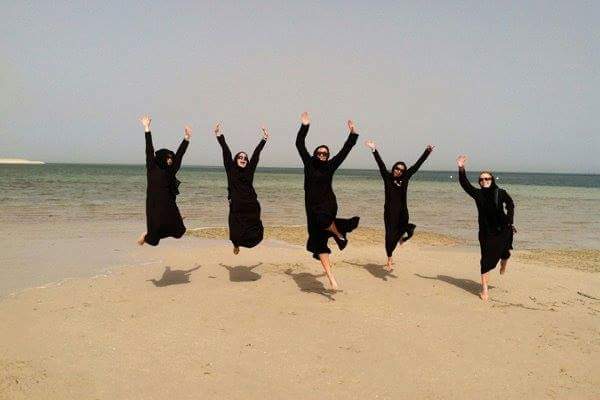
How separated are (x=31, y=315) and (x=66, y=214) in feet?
41.2

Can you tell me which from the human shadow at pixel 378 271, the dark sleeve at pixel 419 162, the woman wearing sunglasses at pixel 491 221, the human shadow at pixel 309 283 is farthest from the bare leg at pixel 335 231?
the dark sleeve at pixel 419 162

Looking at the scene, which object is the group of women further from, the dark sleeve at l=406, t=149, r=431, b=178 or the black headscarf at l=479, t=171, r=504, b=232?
the dark sleeve at l=406, t=149, r=431, b=178

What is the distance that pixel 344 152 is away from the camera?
6824 mm

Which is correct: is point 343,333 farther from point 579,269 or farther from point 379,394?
point 579,269

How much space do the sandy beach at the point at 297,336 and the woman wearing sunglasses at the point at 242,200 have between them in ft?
2.40

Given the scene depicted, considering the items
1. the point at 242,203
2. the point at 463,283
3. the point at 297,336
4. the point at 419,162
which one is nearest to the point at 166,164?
the point at 242,203

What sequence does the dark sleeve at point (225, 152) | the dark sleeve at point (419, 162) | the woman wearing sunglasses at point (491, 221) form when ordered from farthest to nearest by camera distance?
the dark sleeve at point (419, 162) < the dark sleeve at point (225, 152) < the woman wearing sunglasses at point (491, 221)

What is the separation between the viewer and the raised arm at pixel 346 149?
268 inches

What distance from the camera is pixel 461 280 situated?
26.9 feet

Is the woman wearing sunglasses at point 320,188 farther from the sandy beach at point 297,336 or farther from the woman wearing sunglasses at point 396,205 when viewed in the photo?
the woman wearing sunglasses at point 396,205

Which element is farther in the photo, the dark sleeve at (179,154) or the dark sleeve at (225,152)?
the dark sleeve at (225,152)

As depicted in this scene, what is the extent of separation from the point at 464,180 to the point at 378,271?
229 centimetres

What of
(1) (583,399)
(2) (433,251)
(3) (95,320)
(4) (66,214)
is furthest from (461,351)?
(4) (66,214)

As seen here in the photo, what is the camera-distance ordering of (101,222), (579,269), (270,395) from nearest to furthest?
(270,395) → (579,269) → (101,222)
